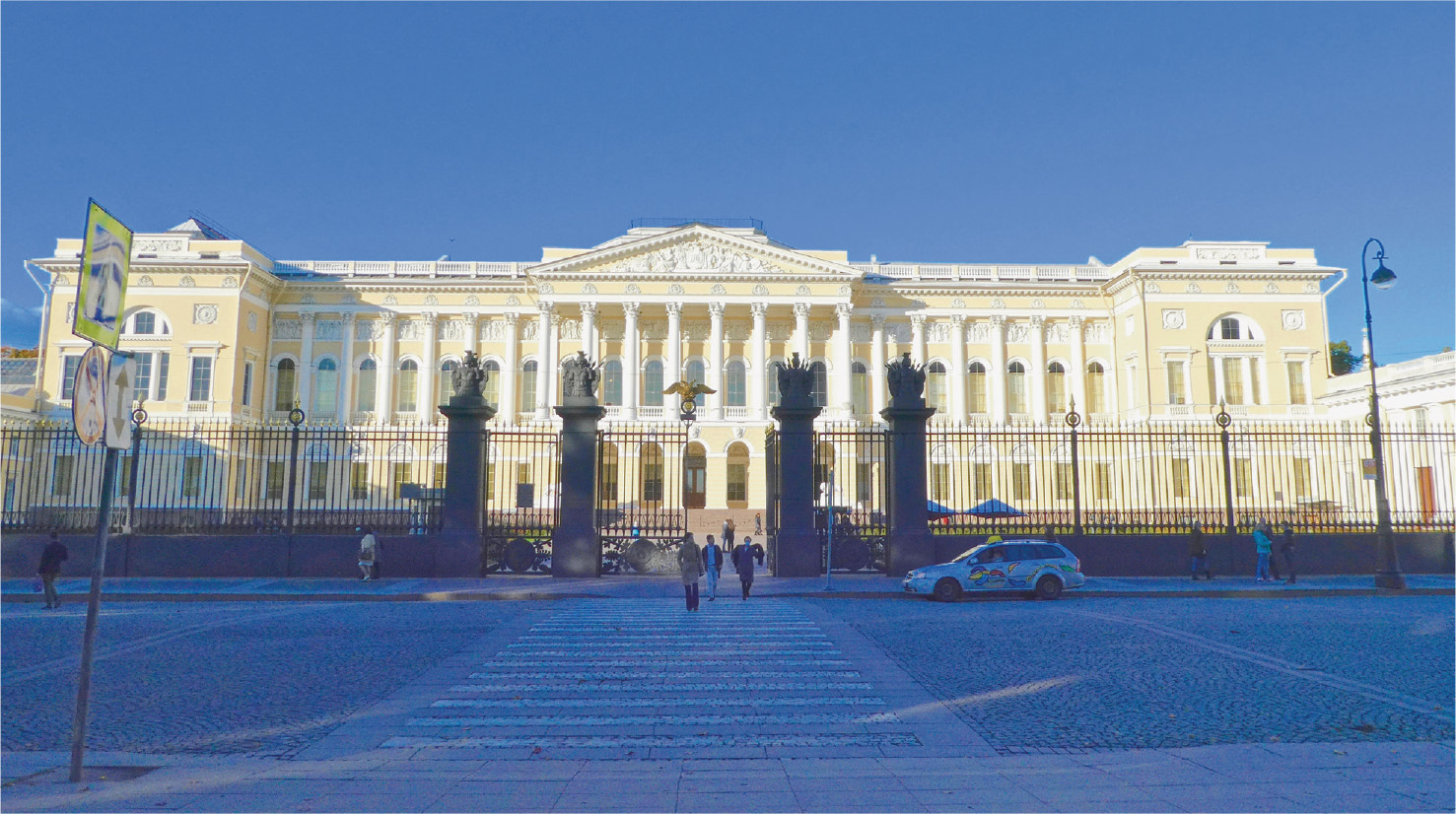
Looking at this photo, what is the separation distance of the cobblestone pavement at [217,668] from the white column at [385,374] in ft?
128

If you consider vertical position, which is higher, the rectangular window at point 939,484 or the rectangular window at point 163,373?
the rectangular window at point 163,373

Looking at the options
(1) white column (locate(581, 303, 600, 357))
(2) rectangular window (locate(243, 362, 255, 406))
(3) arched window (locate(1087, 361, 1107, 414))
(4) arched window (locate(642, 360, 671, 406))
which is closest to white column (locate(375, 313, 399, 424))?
(2) rectangular window (locate(243, 362, 255, 406))

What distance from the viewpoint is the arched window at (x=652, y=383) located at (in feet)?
173

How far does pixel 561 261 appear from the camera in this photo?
50781mm

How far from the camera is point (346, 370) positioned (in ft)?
175

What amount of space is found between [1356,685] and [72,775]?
1015cm

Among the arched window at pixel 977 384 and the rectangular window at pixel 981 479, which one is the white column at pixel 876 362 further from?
the rectangular window at pixel 981 479

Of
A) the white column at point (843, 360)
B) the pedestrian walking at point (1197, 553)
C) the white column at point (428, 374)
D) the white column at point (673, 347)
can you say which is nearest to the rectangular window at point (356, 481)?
the white column at point (428, 374)

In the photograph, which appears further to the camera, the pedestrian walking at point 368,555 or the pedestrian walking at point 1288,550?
the pedestrian walking at point 1288,550

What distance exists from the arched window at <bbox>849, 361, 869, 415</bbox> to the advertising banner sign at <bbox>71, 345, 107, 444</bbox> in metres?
49.2

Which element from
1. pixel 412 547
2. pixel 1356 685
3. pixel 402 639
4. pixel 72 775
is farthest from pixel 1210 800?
pixel 412 547

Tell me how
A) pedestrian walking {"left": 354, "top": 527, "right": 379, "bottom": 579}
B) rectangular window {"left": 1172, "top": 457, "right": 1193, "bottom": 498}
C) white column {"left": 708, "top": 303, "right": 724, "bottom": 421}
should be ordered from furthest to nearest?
white column {"left": 708, "top": 303, "right": 724, "bottom": 421}
rectangular window {"left": 1172, "top": 457, "right": 1193, "bottom": 498}
pedestrian walking {"left": 354, "top": 527, "right": 379, "bottom": 579}

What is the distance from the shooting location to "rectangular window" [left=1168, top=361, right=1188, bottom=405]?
1966 inches

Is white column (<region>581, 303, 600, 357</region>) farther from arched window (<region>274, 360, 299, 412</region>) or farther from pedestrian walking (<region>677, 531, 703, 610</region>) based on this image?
pedestrian walking (<region>677, 531, 703, 610</region>)
